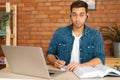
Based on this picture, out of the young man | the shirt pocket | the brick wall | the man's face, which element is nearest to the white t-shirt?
the young man

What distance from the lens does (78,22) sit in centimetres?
211

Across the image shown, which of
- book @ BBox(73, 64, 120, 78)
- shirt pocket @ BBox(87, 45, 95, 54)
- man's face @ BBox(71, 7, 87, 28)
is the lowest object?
book @ BBox(73, 64, 120, 78)

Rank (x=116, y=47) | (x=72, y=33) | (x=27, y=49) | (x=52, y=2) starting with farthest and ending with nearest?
(x=52, y=2)
(x=116, y=47)
(x=72, y=33)
(x=27, y=49)

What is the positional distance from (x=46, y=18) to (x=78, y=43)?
6.69 ft

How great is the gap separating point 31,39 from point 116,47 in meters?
1.52

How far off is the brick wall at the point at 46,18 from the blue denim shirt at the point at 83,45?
185 cm

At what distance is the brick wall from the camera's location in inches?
158

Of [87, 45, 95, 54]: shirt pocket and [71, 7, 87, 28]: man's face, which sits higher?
[71, 7, 87, 28]: man's face

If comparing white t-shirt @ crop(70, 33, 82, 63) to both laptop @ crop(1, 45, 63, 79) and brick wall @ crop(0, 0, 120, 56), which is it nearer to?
laptop @ crop(1, 45, 63, 79)

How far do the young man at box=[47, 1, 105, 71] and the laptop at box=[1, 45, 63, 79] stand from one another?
1.68 ft

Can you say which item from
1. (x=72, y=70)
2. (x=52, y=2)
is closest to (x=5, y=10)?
(x=52, y=2)

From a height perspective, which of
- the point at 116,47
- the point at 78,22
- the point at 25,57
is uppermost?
the point at 78,22

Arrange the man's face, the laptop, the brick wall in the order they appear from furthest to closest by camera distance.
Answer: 1. the brick wall
2. the man's face
3. the laptop

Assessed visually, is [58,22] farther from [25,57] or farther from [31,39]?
[25,57]
